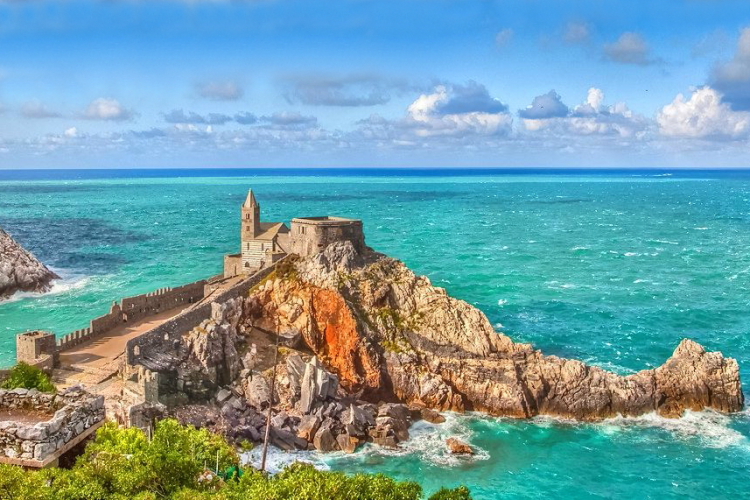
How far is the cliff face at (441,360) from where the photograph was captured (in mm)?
57562

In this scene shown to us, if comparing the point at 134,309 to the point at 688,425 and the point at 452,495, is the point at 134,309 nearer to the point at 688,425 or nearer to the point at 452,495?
the point at 452,495

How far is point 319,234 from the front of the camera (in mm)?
67250

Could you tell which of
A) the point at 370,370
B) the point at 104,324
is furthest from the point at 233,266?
the point at 370,370

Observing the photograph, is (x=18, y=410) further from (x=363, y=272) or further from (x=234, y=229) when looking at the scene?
(x=234, y=229)

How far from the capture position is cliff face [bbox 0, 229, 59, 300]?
95.3 meters

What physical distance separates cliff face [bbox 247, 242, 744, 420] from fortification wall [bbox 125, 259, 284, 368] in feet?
5.60

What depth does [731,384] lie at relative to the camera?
5803 cm

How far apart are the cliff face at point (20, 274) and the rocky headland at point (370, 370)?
160 ft

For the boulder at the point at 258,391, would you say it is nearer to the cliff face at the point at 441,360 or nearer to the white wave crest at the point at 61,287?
the cliff face at the point at 441,360

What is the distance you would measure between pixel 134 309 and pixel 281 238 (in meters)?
16.9

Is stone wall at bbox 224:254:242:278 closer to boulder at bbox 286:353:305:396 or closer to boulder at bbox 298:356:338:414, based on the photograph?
boulder at bbox 286:353:305:396

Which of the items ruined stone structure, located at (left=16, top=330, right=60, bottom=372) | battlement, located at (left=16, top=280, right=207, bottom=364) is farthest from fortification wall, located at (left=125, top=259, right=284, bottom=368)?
battlement, located at (left=16, top=280, right=207, bottom=364)

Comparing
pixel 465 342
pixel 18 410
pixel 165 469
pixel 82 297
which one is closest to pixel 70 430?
pixel 18 410

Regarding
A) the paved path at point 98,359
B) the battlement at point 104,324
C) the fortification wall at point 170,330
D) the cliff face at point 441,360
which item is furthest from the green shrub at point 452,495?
the battlement at point 104,324
